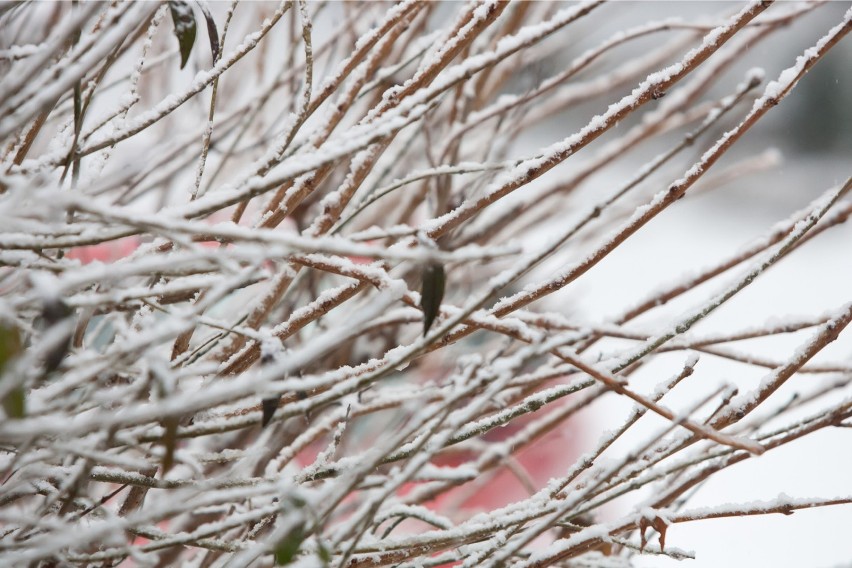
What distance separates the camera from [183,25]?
81 centimetres

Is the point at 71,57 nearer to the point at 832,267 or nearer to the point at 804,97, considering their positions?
the point at 832,267

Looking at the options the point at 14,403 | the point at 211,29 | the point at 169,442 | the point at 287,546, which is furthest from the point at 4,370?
the point at 211,29

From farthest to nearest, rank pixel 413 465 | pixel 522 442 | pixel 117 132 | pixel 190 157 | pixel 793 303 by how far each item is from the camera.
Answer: pixel 793 303, pixel 190 157, pixel 522 442, pixel 117 132, pixel 413 465

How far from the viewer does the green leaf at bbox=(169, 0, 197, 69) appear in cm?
81

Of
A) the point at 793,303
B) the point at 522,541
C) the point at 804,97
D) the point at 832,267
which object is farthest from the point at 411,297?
the point at 804,97

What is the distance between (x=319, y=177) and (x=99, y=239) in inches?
12.4

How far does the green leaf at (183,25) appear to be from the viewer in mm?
807

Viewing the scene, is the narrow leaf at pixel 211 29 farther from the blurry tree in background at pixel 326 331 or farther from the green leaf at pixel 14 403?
the green leaf at pixel 14 403

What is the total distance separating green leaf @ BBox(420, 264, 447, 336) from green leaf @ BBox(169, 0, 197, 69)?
1.06ft

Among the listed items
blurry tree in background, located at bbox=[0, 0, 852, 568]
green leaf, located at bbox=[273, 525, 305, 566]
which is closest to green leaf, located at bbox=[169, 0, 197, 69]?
blurry tree in background, located at bbox=[0, 0, 852, 568]

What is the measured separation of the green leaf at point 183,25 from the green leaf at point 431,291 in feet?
1.06

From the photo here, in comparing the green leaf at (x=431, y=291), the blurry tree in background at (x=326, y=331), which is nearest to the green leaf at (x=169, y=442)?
the blurry tree in background at (x=326, y=331)

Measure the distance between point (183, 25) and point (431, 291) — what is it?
14.3 inches

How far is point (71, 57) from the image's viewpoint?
0.75m
